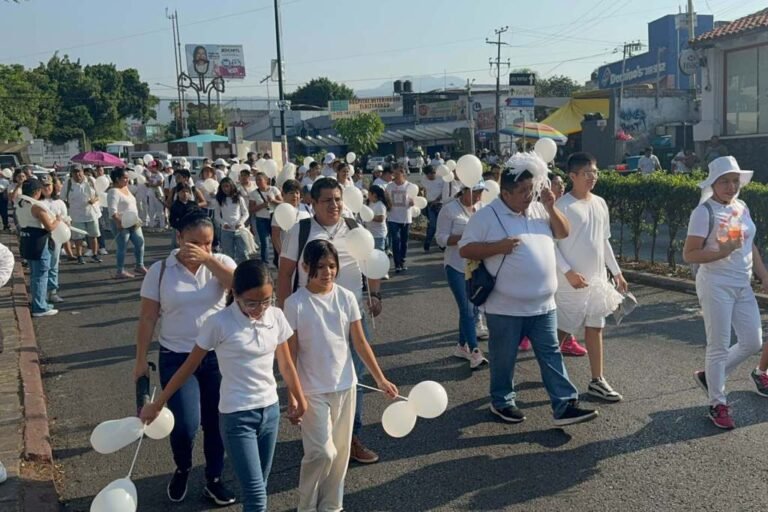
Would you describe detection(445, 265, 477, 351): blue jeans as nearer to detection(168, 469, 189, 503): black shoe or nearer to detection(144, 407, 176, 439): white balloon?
detection(168, 469, 189, 503): black shoe

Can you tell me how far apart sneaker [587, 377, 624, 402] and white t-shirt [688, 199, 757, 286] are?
1.15 meters

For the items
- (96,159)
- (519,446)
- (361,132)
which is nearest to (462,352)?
(519,446)

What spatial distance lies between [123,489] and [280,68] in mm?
25863

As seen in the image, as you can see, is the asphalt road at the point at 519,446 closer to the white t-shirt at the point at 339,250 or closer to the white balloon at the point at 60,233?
the white t-shirt at the point at 339,250

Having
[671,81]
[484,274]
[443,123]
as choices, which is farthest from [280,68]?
[671,81]

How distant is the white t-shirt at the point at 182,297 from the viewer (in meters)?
4.08

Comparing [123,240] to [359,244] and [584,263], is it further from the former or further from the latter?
[584,263]

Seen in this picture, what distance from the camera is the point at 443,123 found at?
2391 inches

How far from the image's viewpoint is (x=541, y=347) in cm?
504

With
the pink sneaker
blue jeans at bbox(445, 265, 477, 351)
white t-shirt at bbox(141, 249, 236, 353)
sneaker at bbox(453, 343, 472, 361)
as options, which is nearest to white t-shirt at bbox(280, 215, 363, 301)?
white t-shirt at bbox(141, 249, 236, 353)

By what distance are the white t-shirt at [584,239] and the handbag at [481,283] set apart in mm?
834

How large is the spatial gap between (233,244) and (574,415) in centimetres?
675

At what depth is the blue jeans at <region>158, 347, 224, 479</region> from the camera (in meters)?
4.07

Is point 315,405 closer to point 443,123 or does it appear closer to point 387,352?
point 387,352
